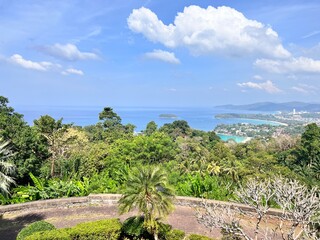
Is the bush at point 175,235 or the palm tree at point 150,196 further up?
the palm tree at point 150,196

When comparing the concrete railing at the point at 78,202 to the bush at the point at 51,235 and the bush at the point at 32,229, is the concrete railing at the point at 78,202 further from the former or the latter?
the bush at the point at 51,235

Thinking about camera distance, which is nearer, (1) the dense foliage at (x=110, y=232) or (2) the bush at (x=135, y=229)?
(1) the dense foliage at (x=110, y=232)

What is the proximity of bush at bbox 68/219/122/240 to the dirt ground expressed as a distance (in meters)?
2.01

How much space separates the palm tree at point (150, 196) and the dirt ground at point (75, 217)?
2081 millimetres

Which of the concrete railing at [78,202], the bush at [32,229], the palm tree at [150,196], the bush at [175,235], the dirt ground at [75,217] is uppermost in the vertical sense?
the palm tree at [150,196]

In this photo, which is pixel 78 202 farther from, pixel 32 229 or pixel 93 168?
pixel 93 168

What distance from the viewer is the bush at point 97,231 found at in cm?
852

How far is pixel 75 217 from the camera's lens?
1116 cm

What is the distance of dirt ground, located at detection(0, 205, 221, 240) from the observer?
9.96m

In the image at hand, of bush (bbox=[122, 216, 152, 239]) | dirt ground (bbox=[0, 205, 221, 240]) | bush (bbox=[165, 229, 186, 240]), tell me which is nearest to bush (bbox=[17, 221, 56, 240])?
dirt ground (bbox=[0, 205, 221, 240])

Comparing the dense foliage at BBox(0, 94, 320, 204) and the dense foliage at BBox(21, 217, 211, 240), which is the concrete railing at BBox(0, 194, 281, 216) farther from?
the dense foliage at BBox(21, 217, 211, 240)

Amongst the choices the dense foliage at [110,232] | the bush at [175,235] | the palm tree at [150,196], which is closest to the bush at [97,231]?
the dense foliage at [110,232]

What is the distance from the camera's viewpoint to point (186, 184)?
1377cm

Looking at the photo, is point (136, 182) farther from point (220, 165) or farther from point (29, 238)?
point (220, 165)
